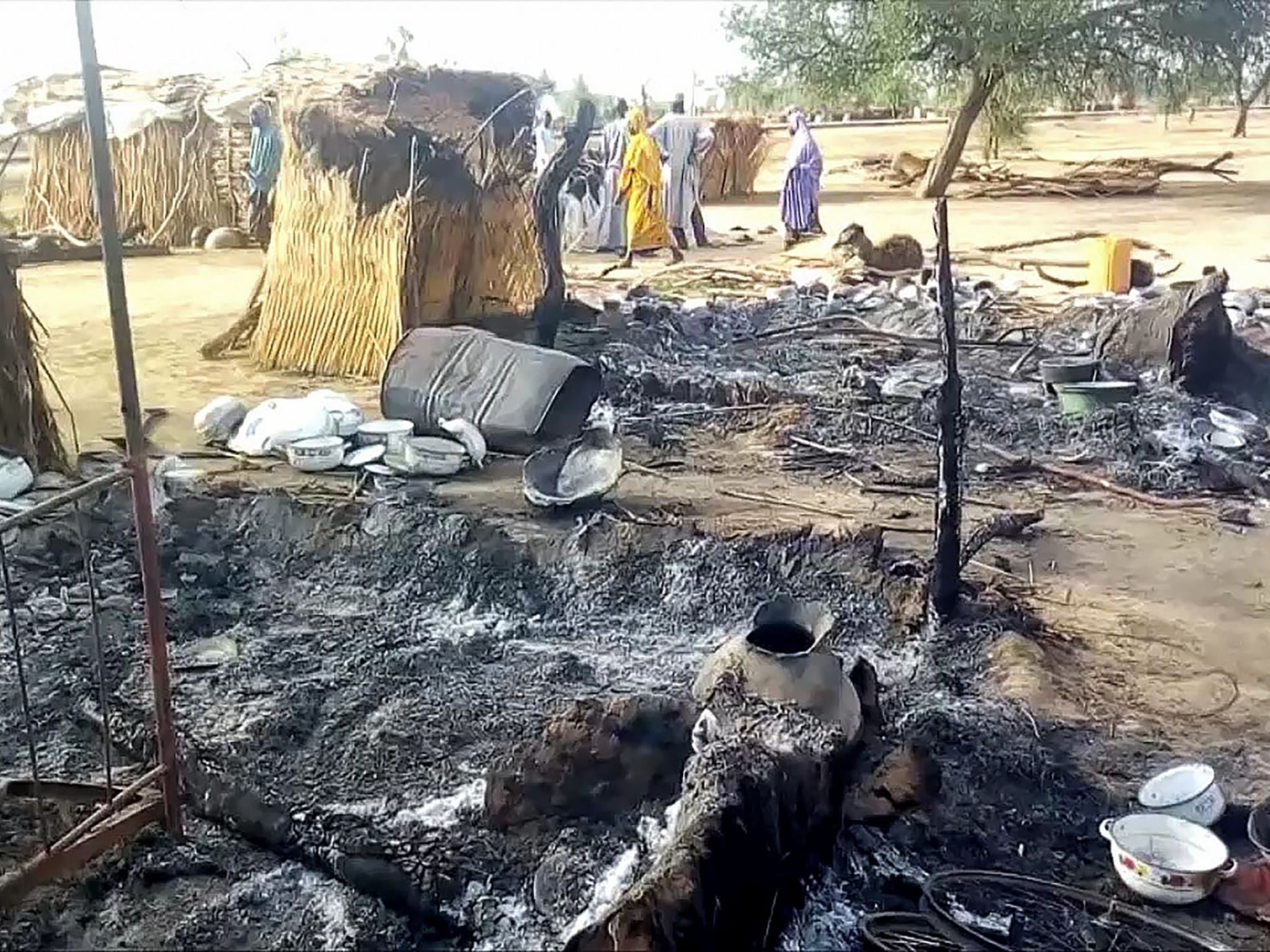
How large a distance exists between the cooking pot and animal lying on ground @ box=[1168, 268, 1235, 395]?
522 cm

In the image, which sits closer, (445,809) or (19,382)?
(445,809)

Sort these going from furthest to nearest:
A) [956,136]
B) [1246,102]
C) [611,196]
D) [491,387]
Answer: [1246,102], [956,136], [611,196], [491,387]

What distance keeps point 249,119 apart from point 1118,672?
42.4 ft

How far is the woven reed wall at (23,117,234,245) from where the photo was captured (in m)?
14.7

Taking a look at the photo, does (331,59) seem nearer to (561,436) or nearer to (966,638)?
(561,436)

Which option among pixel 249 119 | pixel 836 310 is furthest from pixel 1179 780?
pixel 249 119

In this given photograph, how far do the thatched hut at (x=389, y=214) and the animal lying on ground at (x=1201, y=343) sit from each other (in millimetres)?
4272

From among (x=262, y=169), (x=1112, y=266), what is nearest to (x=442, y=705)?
(x=1112, y=266)

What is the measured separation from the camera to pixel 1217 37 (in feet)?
57.7

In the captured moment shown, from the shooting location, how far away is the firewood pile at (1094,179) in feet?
60.9

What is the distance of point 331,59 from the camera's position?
939cm

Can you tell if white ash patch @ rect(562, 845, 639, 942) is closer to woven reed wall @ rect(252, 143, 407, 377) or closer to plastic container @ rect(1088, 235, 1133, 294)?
woven reed wall @ rect(252, 143, 407, 377)

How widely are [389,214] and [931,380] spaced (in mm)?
3648

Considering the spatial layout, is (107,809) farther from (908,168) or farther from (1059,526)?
(908,168)
